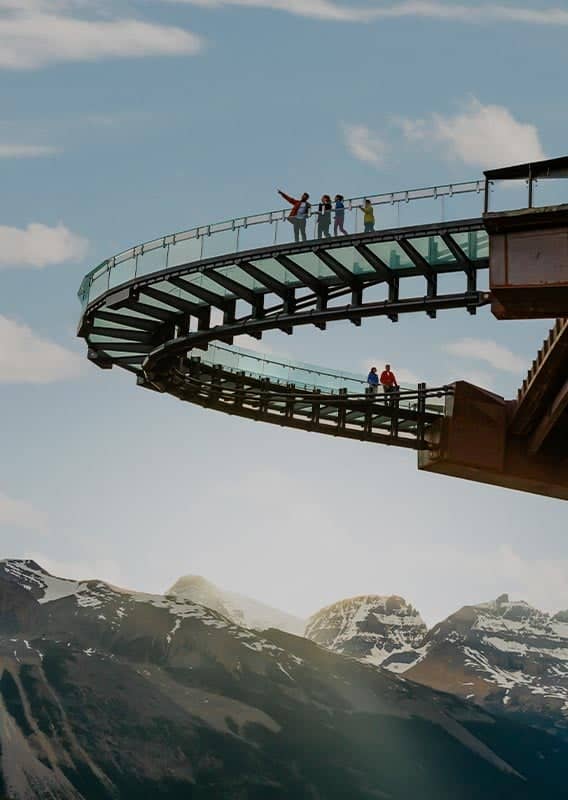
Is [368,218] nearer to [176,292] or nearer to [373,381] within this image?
[176,292]

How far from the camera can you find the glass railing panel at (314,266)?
2867 cm

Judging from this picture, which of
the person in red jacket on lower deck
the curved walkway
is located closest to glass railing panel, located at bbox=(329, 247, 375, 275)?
the curved walkway

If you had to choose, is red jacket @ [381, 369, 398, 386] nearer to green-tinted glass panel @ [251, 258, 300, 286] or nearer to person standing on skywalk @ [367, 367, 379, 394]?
person standing on skywalk @ [367, 367, 379, 394]

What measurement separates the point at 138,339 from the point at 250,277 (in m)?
6.39

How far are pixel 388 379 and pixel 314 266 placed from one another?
933cm

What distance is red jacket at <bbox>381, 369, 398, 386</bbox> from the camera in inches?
1471

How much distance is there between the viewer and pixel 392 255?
28141 mm

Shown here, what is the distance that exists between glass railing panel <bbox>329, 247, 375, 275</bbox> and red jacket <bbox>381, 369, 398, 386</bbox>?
9033 millimetres

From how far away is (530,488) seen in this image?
3784 cm

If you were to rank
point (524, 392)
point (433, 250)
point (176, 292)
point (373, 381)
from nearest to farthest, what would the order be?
point (433, 250) → point (176, 292) → point (524, 392) → point (373, 381)

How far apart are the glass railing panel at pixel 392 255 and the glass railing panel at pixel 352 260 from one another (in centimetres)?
50

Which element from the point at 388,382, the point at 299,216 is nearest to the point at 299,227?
the point at 299,216

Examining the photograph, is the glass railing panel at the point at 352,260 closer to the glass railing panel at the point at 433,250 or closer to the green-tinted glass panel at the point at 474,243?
the glass railing panel at the point at 433,250

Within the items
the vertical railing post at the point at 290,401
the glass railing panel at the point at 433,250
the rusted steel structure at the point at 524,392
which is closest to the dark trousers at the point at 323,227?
the glass railing panel at the point at 433,250
